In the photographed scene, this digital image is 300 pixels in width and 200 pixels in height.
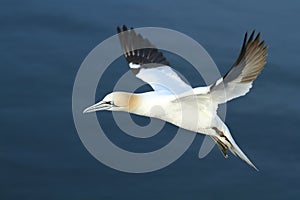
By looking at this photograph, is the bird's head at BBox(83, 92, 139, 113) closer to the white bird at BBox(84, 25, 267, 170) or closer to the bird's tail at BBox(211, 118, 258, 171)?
the white bird at BBox(84, 25, 267, 170)

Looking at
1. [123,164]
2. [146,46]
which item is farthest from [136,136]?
[146,46]

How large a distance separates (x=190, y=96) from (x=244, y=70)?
536 millimetres

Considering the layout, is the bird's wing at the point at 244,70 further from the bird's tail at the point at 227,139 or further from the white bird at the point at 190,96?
the bird's tail at the point at 227,139

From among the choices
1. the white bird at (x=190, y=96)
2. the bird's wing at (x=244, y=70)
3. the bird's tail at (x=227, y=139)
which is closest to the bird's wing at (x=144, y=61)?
the white bird at (x=190, y=96)

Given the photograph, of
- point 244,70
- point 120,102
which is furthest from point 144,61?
point 244,70

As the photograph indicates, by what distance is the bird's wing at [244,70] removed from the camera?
7663 millimetres

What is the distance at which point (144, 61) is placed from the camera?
9539 mm

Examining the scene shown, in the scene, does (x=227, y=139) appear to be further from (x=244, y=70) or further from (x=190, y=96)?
(x=244, y=70)

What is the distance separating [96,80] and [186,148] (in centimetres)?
154

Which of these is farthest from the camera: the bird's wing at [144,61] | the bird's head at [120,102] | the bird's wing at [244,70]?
the bird's wing at [144,61]

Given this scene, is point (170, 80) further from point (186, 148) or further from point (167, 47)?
point (167, 47)

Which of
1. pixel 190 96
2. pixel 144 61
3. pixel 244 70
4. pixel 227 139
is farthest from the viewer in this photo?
pixel 144 61

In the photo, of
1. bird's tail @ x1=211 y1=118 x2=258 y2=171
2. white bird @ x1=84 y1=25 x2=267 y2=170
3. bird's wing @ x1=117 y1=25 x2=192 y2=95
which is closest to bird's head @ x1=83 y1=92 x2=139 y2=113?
white bird @ x1=84 y1=25 x2=267 y2=170

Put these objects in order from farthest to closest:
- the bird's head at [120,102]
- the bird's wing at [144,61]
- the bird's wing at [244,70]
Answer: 1. the bird's wing at [144,61]
2. the bird's head at [120,102]
3. the bird's wing at [244,70]
